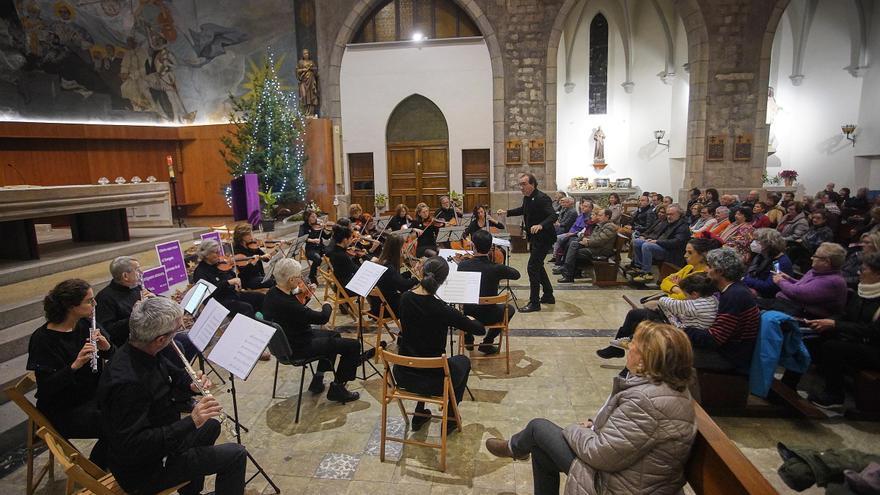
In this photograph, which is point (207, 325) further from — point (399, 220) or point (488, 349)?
point (399, 220)

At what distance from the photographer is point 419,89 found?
13.3 m

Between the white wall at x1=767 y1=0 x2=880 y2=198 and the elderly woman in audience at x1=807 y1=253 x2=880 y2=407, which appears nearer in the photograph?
the elderly woman in audience at x1=807 y1=253 x2=880 y2=407

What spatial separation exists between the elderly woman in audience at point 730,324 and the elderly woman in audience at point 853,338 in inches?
25.3

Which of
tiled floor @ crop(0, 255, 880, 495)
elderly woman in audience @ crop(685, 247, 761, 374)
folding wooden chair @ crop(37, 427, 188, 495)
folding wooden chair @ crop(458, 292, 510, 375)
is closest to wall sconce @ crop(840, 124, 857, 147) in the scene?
tiled floor @ crop(0, 255, 880, 495)

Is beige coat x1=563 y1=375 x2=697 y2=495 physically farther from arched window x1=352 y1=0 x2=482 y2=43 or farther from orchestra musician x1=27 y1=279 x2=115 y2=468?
arched window x1=352 y1=0 x2=482 y2=43

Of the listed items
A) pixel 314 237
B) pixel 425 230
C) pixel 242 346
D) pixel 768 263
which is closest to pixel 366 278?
pixel 242 346

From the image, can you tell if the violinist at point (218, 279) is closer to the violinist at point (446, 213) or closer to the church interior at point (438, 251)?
the church interior at point (438, 251)

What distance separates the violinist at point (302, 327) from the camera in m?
3.64

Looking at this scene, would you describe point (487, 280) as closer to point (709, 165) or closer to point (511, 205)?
point (511, 205)

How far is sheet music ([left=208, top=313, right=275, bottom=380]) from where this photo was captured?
2.73 m

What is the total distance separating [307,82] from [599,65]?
29.1ft

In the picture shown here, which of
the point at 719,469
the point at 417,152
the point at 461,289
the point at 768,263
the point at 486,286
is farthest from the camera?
the point at 417,152

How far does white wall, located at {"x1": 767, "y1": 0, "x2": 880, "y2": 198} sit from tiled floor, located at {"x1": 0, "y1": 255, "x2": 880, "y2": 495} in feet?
43.8

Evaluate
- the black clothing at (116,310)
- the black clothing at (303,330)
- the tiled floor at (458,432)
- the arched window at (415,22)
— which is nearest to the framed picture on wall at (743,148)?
the arched window at (415,22)
